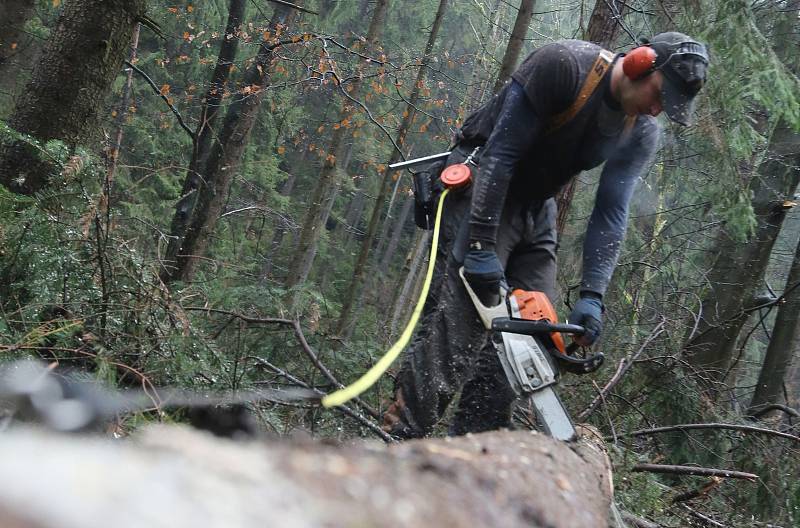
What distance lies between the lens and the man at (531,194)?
3016 millimetres

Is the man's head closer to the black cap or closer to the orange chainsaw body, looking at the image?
the black cap

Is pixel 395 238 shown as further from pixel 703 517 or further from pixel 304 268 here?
pixel 703 517

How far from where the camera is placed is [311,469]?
3.58ft

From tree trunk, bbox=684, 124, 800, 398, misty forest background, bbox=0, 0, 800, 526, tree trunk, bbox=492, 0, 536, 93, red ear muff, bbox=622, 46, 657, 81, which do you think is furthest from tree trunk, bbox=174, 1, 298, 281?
tree trunk, bbox=684, 124, 800, 398

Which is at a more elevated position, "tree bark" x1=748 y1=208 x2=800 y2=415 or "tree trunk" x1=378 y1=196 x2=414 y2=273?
"tree bark" x1=748 y1=208 x2=800 y2=415

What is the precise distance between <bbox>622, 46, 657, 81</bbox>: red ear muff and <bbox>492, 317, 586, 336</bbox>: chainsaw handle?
1.19 meters

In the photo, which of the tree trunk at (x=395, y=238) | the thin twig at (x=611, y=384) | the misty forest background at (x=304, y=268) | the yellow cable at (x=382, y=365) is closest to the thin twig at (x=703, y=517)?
the misty forest background at (x=304, y=268)

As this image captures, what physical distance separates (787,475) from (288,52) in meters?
7.22

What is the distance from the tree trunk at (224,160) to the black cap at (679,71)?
528 centimetres

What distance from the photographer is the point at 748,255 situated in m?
8.45

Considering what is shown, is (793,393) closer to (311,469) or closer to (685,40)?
(685,40)

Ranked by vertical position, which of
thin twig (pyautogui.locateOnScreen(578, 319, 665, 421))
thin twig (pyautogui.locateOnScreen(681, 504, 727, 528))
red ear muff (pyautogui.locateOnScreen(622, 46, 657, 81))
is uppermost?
red ear muff (pyautogui.locateOnScreen(622, 46, 657, 81))

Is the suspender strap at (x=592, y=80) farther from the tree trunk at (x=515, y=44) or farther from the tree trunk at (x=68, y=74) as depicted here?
the tree trunk at (x=515, y=44)

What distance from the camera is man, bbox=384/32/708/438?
302 centimetres
